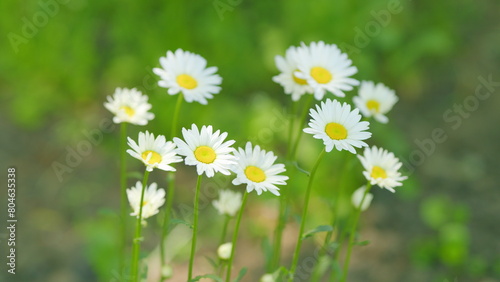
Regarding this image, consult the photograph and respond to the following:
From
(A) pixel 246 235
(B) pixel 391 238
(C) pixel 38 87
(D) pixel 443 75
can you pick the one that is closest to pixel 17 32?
(C) pixel 38 87

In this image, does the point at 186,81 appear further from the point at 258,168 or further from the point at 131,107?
the point at 258,168

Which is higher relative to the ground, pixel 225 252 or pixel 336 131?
pixel 336 131

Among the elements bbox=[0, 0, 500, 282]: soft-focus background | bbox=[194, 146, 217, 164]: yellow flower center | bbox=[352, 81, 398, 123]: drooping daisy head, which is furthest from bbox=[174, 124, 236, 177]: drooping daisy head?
bbox=[0, 0, 500, 282]: soft-focus background

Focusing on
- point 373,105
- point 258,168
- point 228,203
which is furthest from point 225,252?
point 373,105

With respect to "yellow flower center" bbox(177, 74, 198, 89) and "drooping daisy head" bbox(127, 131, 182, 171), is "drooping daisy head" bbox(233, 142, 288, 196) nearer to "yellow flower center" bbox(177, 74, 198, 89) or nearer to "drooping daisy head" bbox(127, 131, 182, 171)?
"drooping daisy head" bbox(127, 131, 182, 171)

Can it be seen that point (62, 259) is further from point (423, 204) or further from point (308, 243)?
point (423, 204)
